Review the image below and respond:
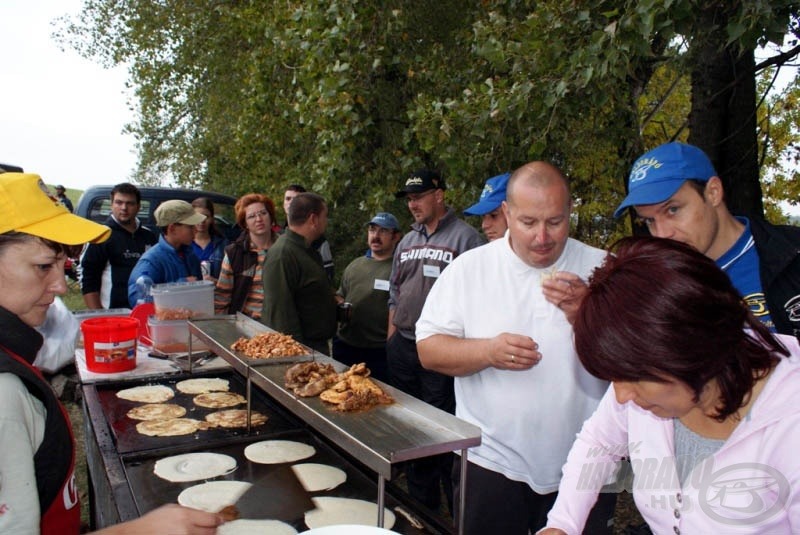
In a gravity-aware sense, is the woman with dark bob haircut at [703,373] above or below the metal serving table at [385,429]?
above

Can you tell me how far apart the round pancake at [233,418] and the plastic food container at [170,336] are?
3.05ft

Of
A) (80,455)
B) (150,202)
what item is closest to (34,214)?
(80,455)

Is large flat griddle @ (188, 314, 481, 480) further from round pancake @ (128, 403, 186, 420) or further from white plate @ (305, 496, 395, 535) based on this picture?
round pancake @ (128, 403, 186, 420)

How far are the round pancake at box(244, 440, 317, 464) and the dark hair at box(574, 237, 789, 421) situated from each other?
5.15 ft

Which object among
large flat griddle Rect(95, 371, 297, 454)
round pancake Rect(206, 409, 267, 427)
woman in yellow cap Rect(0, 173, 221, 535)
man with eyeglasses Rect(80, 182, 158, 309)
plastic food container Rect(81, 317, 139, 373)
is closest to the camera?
woman in yellow cap Rect(0, 173, 221, 535)

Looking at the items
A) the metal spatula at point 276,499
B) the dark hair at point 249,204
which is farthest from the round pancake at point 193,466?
the dark hair at point 249,204

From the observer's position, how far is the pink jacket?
1164 mm

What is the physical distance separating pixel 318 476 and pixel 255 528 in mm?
406

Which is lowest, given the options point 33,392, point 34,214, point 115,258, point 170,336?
point 170,336

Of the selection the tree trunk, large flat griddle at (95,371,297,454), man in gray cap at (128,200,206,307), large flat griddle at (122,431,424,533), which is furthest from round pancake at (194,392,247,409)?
the tree trunk

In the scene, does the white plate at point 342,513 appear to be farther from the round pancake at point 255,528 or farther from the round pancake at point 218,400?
the round pancake at point 218,400

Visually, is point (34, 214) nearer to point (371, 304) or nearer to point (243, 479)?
point (243, 479)

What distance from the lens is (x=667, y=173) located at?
2023 mm

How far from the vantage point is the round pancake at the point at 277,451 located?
2367 mm
